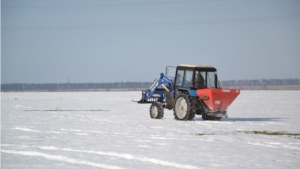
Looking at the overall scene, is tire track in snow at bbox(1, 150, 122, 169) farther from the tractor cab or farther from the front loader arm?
the front loader arm

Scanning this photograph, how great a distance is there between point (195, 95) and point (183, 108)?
Result: 785mm

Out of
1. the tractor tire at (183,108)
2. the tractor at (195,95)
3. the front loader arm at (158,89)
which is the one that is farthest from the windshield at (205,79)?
the front loader arm at (158,89)

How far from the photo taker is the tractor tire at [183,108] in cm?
1733

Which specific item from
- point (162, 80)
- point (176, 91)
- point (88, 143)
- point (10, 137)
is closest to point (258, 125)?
point (176, 91)

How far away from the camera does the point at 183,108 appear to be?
58.9 ft

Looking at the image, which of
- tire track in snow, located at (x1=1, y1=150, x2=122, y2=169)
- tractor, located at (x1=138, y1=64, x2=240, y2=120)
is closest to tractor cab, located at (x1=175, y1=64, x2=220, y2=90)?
tractor, located at (x1=138, y1=64, x2=240, y2=120)

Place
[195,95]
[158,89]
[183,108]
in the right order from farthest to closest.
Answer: [158,89] → [183,108] → [195,95]

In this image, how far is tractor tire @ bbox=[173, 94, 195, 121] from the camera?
17.3 m

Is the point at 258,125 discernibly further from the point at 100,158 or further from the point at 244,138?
the point at 100,158

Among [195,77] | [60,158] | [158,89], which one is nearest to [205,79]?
[195,77]

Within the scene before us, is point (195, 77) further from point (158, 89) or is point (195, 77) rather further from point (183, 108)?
point (158, 89)

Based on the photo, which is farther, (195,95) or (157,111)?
(157,111)

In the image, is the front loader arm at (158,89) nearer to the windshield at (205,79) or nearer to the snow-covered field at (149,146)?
the windshield at (205,79)

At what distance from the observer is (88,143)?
36.9ft
